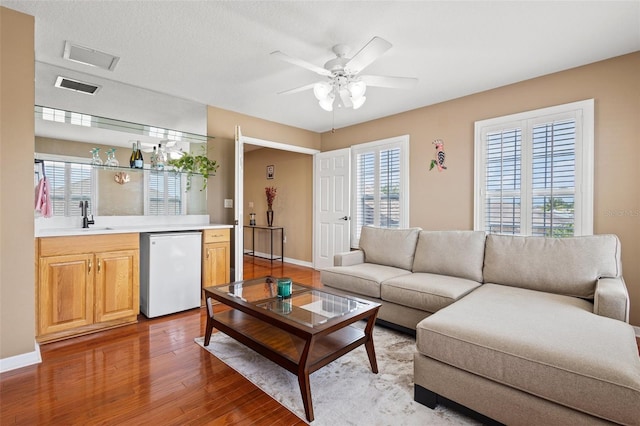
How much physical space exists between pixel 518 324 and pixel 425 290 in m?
0.85

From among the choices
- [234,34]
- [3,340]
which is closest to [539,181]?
[234,34]

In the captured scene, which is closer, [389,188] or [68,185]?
[68,185]

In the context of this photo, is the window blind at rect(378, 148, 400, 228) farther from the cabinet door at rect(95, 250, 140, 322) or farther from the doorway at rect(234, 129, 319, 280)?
the cabinet door at rect(95, 250, 140, 322)

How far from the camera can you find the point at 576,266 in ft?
7.61

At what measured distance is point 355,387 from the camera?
1.92m

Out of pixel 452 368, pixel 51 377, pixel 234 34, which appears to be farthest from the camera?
pixel 234 34

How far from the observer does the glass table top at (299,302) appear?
1.94 meters

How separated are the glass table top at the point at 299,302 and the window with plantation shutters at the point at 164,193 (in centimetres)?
172

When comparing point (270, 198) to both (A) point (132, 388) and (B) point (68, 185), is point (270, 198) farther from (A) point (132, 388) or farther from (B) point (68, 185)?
(A) point (132, 388)

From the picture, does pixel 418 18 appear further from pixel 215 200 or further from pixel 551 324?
pixel 215 200

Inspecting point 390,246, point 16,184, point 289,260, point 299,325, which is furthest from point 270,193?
point 299,325

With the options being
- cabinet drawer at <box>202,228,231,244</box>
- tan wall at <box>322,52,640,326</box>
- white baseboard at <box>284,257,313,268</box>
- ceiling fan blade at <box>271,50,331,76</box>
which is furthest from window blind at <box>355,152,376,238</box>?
ceiling fan blade at <box>271,50,331,76</box>

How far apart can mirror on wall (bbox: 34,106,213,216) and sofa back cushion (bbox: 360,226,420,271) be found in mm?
2224

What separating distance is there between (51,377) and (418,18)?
11.8ft
